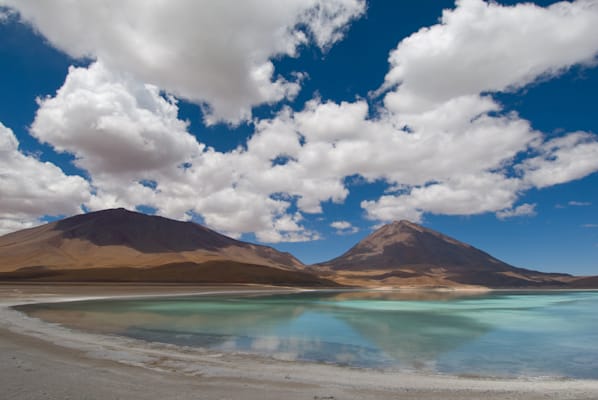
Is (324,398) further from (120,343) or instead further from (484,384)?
(120,343)

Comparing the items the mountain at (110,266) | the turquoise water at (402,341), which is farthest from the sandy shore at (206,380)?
the mountain at (110,266)

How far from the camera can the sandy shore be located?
29.1ft

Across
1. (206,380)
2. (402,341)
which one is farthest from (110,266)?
(206,380)

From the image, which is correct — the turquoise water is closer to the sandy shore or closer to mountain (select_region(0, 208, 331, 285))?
the sandy shore

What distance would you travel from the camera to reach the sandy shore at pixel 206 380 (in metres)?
8.86

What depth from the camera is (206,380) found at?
10.2 m

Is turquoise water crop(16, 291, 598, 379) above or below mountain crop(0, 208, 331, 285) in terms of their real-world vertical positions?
below

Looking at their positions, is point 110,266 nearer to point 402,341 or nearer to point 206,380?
point 402,341

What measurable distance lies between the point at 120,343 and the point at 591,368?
17559mm

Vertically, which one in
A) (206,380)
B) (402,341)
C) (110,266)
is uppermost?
(110,266)

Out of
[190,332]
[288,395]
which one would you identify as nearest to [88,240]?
[190,332]

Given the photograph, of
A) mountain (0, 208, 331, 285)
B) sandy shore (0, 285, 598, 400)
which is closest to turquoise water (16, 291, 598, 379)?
sandy shore (0, 285, 598, 400)

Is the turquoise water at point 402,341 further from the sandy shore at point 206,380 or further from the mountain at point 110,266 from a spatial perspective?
the mountain at point 110,266

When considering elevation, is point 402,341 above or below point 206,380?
below
